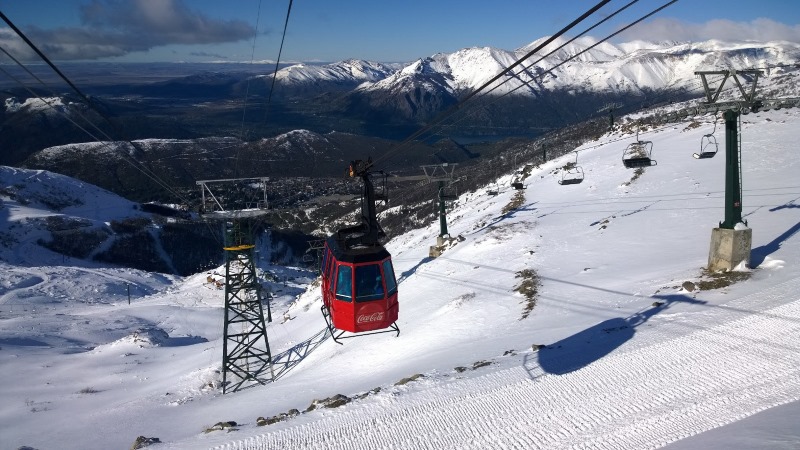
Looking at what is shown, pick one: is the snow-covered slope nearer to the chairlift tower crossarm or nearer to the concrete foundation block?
the concrete foundation block

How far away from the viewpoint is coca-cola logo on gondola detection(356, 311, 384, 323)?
13.8m

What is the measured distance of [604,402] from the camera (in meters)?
8.87

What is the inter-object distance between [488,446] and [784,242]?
14.8 m

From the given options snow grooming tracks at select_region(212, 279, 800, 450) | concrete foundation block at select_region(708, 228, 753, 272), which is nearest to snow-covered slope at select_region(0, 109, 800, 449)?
snow grooming tracks at select_region(212, 279, 800, 450)

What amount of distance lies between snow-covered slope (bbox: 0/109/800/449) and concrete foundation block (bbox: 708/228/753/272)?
0.74 m

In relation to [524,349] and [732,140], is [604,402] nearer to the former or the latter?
[524,349]

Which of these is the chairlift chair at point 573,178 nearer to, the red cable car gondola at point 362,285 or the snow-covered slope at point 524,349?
the snow-covered slope at point 524,349

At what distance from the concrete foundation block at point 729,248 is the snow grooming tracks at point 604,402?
396 cm

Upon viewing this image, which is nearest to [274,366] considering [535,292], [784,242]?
[535,292]

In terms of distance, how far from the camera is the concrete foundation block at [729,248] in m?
15.0

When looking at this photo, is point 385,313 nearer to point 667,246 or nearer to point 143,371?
Answer: point 667,246

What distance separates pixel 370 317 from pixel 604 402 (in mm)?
6553

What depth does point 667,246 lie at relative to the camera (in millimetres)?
21266

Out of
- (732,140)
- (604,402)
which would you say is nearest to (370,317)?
(604,402)
